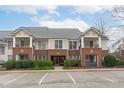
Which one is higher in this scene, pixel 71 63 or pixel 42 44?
pixel 42 44

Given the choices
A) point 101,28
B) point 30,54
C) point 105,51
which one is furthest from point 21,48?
point 101,28

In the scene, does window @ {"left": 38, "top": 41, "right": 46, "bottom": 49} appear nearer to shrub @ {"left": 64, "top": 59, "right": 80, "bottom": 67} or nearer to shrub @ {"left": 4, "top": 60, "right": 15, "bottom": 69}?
shrub @ {"left": 64, "top": 59, "right": 80, "bottom": 67}

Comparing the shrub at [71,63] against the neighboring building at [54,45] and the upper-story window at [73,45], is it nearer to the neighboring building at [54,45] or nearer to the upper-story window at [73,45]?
the neighboring building at [54,45]

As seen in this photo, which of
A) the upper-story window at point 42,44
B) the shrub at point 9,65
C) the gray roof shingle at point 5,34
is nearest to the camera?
the shrub at point 9,65

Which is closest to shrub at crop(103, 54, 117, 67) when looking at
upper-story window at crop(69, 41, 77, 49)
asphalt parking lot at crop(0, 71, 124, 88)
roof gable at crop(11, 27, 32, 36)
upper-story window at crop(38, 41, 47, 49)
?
upper-story window at crop(69, 41, 77, 49)

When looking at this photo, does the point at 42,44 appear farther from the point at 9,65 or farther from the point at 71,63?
the point at 9,65

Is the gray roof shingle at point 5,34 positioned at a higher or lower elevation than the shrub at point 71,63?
higher

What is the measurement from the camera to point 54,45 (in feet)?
139

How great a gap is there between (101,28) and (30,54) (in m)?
17.1

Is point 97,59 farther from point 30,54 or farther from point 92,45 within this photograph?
point 30,54

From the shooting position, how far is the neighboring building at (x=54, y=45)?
3984 cm

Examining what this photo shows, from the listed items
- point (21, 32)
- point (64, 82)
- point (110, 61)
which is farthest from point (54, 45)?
point (64, 82)

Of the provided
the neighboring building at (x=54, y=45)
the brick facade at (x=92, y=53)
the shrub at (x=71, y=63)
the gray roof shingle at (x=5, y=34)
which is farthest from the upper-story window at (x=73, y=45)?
the gray roof shingle at (x=5, y=34)

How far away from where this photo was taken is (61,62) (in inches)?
1709
